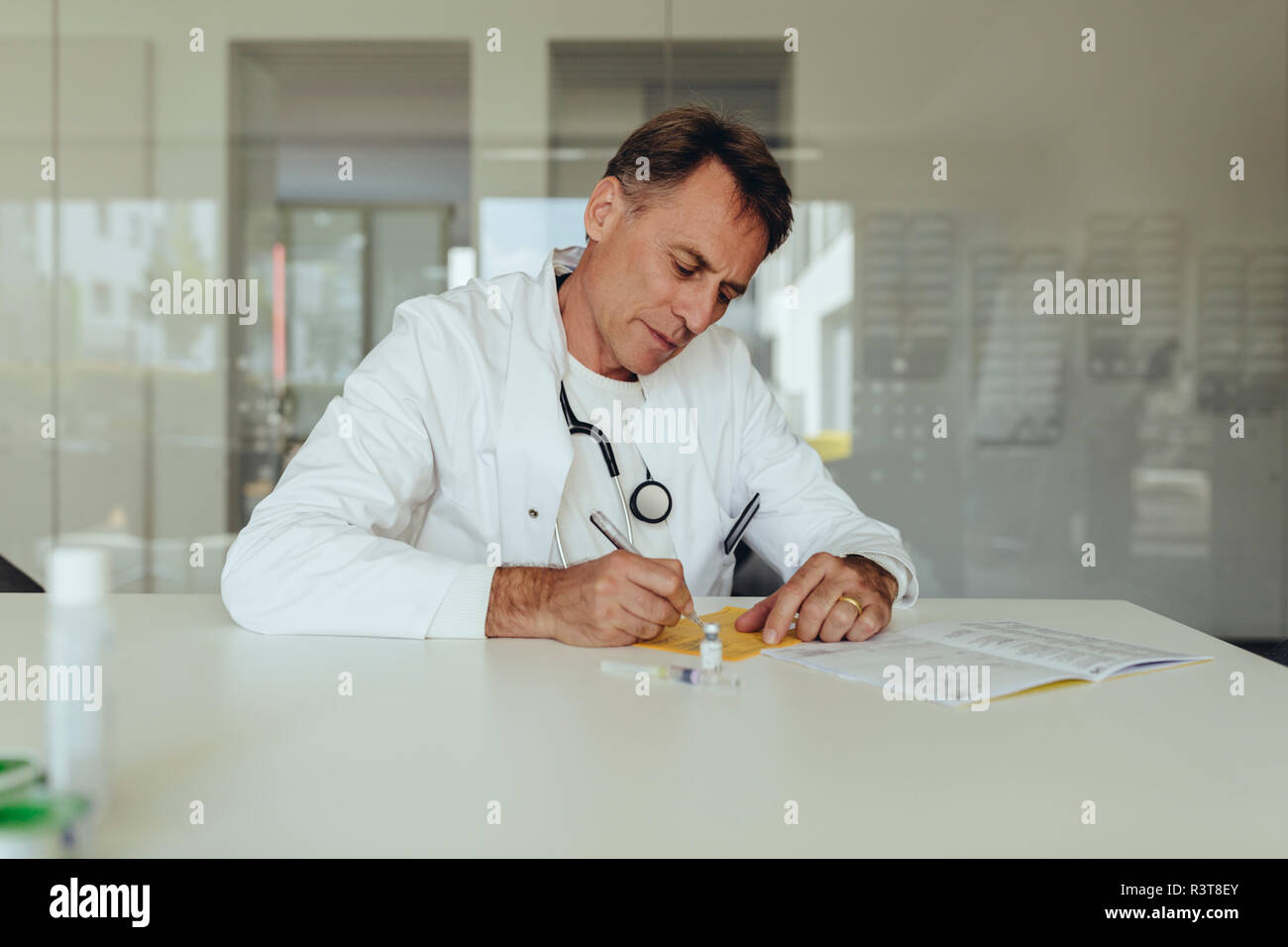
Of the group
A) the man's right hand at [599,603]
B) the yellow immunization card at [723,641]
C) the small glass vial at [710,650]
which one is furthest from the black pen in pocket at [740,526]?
the small glass vial at [710,650]

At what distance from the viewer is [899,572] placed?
64.3 inches

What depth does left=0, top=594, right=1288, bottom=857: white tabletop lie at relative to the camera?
0.71 m

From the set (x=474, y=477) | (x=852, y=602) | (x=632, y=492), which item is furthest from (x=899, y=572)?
(x=474, y=477)

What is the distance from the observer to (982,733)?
95 centimetres

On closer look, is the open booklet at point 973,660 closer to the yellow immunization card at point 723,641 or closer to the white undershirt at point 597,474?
the yellow immunization card at point 723,641

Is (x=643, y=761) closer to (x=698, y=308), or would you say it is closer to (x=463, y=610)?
(x=463, y=610)

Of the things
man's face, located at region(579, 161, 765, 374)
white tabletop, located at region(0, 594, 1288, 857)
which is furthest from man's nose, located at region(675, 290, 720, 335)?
white tabletop, located at region(0, 594, 1288, 857)

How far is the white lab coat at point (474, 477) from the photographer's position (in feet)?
4.46

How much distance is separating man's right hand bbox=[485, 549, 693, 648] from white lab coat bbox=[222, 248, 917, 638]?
4.0 inches

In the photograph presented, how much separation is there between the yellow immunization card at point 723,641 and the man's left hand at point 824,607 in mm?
13

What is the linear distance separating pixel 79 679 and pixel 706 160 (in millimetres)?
1392

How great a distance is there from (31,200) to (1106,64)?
4.14 metres

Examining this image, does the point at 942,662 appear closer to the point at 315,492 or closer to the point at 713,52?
the point at 315,492

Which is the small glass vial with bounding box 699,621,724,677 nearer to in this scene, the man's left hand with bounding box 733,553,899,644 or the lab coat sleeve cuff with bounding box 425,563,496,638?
the man's left hand with bounding box 733,553,899,644
